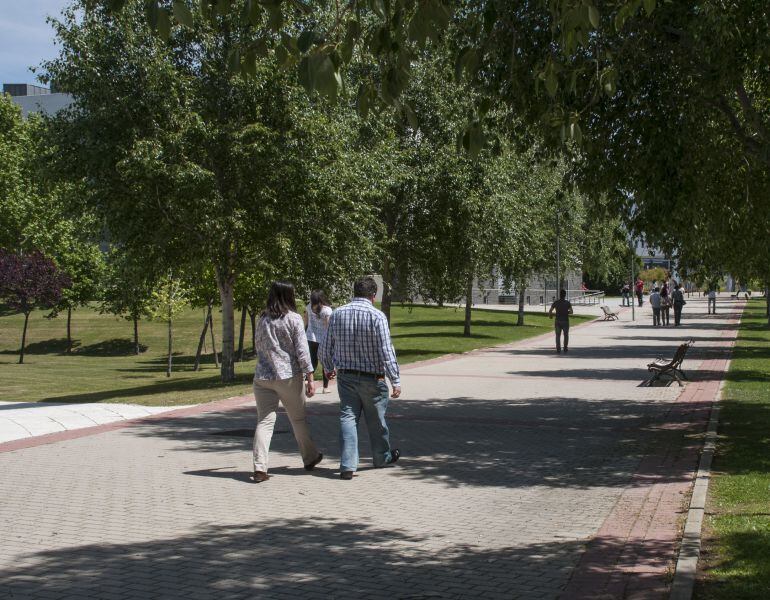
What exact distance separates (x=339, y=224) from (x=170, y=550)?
14812 mm

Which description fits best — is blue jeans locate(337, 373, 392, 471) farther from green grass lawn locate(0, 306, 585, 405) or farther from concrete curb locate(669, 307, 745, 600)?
green grass lawn locate(0, 306, 585, 405)

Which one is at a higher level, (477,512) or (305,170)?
(305,170)

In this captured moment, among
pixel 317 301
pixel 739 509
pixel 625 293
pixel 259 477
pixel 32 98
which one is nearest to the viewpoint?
pixel 739 509

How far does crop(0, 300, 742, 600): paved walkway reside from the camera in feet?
19.1

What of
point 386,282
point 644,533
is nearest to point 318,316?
point 644,533

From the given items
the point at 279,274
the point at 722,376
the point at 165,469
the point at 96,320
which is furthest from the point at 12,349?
the point at 165,469

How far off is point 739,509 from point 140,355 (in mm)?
37391

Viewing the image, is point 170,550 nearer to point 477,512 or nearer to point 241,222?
point 477,512

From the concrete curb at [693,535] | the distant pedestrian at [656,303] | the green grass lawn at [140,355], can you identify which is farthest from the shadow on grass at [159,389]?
the distant pedestrian at [656,303]

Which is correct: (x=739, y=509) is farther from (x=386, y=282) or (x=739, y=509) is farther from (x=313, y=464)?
(x=386, y=282)

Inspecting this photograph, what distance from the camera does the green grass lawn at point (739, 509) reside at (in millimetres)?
5637

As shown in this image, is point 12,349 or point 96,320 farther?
point 96,320

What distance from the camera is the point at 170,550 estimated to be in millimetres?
6484

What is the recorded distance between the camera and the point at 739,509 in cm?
759
